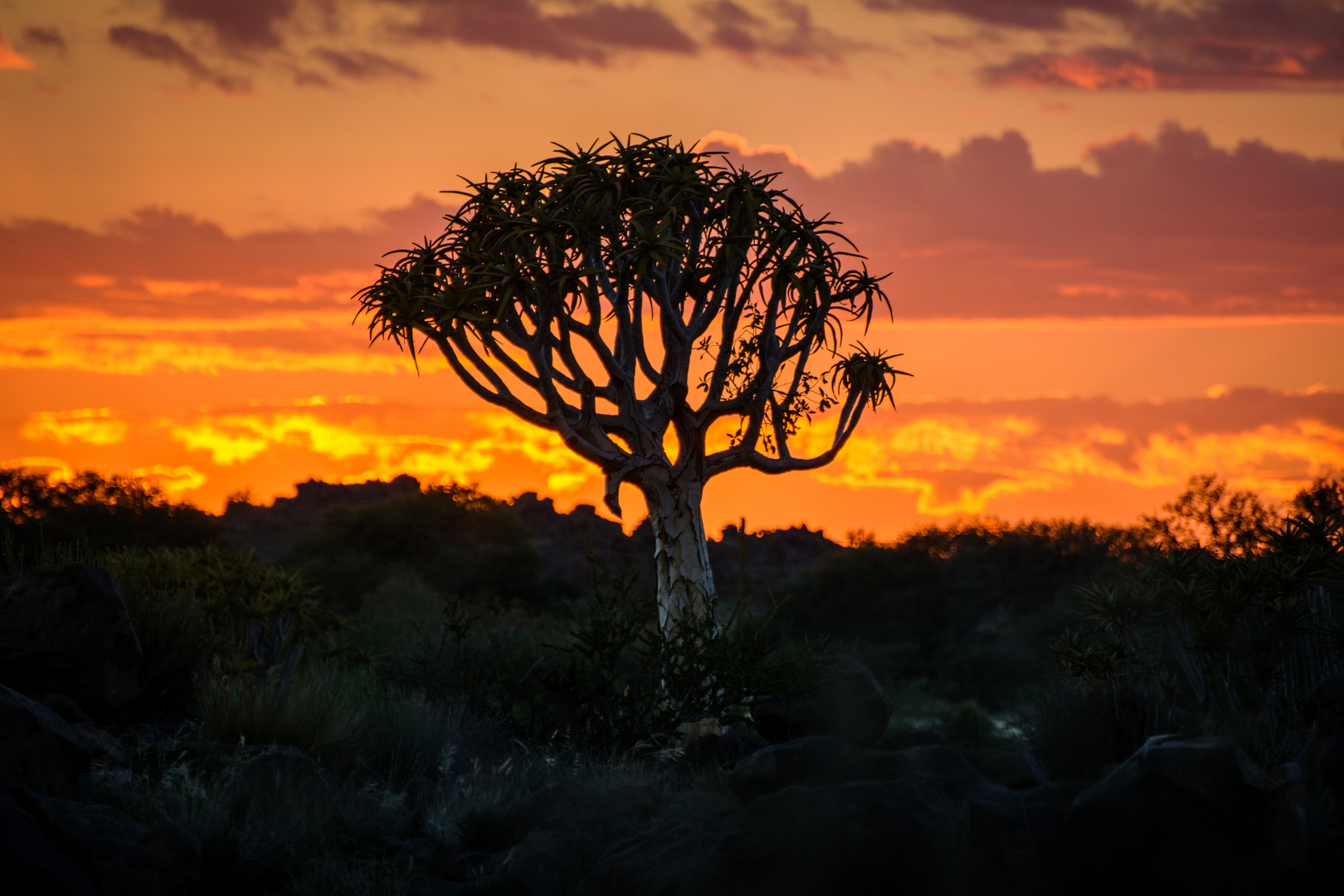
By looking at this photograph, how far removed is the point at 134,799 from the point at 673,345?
7.47 metres

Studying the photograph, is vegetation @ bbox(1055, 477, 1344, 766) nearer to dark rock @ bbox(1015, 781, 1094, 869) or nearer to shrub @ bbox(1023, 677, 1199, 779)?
shrub @ bbox(1023, 677, 1199, 779)

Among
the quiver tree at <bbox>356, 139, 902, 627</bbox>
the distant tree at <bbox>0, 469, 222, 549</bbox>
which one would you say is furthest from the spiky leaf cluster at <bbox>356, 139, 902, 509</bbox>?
the distant tree at <bbox>0, 469, 222, 549</bbox>

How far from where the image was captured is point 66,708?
968 cm

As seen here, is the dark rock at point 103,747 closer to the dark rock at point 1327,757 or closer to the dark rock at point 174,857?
the dark rock at point 174,857

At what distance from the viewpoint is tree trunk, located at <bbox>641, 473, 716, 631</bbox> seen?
41.8ft

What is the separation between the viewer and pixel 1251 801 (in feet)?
19.7

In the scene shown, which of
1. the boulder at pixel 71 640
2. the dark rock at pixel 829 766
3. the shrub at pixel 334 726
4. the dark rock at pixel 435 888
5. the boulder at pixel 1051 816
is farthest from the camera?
the boulder at pixel 71 640

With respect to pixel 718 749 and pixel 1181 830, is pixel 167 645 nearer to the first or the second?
pixel 718 749

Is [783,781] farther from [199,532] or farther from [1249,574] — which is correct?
[199,532]

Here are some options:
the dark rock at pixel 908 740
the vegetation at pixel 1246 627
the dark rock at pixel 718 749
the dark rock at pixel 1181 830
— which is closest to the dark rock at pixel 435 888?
the dark rock at pixel 718 749

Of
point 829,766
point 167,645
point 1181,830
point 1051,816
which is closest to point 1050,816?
point 1051,816

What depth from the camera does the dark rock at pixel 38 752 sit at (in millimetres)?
7359

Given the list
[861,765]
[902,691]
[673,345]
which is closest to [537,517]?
[902,691]

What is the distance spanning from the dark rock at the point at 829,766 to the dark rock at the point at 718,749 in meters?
2.20
